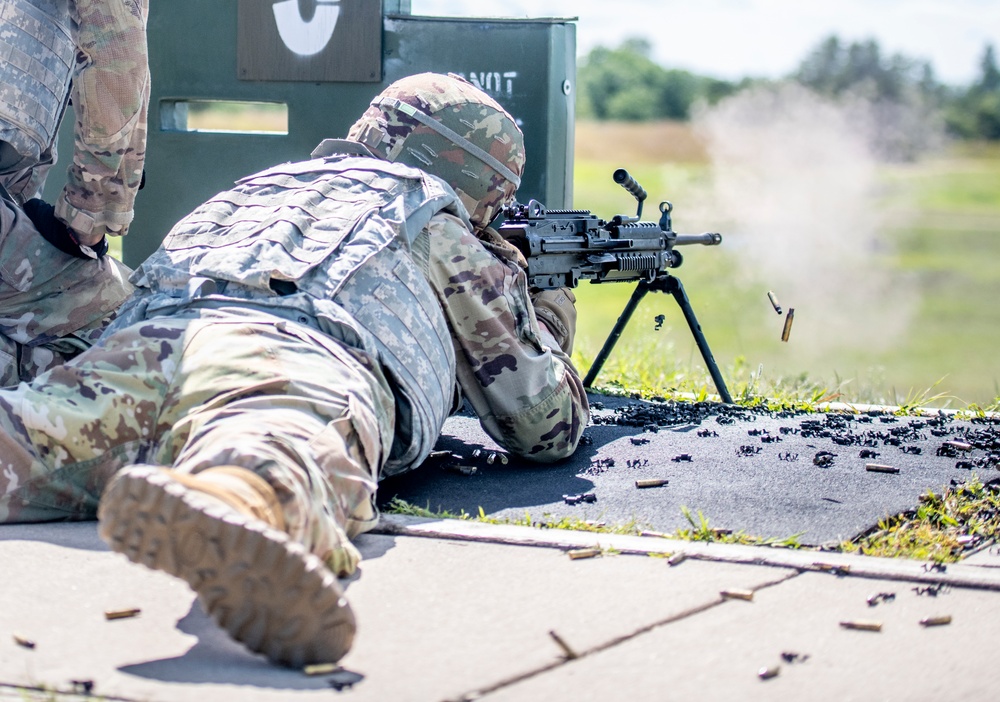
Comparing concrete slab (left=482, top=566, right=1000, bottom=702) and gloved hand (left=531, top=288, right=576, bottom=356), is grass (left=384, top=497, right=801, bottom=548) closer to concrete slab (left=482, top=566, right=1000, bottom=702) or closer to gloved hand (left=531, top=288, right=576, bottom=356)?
concrete slab (left=482, top=566, right=1000, bottom=702)

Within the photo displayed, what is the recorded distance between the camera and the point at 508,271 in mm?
3436

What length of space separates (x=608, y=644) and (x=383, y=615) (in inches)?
16.7

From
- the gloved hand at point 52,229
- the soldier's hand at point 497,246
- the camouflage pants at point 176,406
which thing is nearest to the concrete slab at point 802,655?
the camouflage pants at point 176,406

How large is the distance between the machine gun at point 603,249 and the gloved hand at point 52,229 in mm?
1339

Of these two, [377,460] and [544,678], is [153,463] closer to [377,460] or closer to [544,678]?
[377,460]

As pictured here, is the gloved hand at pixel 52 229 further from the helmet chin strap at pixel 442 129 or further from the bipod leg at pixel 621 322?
the bipod leg at pixel 621 322

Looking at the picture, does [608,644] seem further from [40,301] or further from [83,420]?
[40,301]

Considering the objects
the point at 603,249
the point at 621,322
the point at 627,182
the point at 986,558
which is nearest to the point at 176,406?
the point at 986,558

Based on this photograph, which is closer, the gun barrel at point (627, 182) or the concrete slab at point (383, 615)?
the concrete slab at point (383, 615)

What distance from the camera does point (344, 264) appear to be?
296 centimetres

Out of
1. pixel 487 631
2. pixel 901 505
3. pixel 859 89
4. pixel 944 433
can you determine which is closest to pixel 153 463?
pixel 487 631

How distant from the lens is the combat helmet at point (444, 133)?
3496mm

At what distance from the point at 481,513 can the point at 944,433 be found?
6.18 ft

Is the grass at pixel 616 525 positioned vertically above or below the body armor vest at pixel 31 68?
below
